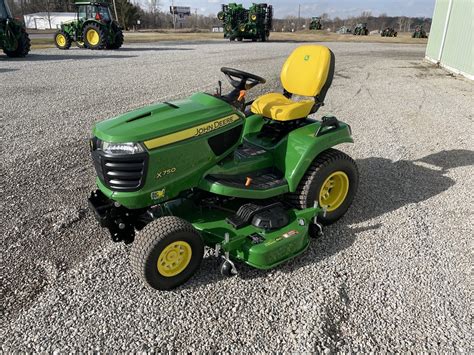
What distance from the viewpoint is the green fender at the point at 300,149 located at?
3299mm

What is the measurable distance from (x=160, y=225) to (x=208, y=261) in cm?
64

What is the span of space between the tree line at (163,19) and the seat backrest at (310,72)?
5076 centimetres

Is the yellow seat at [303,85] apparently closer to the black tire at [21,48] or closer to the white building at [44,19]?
the black tire at [21,48]

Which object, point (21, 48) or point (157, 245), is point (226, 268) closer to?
point (157, 245)

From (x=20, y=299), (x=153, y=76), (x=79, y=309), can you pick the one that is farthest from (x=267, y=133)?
(x=153, y=76)

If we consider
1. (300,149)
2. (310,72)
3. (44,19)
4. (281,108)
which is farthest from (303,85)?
(44,19)

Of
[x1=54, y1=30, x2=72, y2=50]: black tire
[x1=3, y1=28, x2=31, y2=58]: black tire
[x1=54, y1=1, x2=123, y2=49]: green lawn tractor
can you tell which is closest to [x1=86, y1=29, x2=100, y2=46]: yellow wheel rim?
[x1=54, y1=1, x2=123, y2=49]: green lawn tractor

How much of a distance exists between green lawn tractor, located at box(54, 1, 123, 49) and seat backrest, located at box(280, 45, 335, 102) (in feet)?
48.7

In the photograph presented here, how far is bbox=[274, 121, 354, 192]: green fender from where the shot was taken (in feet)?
10.8

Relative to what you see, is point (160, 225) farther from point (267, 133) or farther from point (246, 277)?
point (267, 133)

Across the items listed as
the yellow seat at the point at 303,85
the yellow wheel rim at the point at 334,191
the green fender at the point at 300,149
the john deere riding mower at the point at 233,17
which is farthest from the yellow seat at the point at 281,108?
the john deere riding mower at the point at 233,17

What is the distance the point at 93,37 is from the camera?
55.5ft

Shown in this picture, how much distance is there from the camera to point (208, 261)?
305 centimetres

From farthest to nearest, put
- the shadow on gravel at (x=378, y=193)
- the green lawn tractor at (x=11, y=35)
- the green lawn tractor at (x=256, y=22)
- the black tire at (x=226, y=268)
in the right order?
the green lawn tractor at (x=256, y=22)
the green lawn tractor at (x=11, y=35)
the shadow on gravel at (x=378, y=193)
the black tire at (x=226, y=268)
